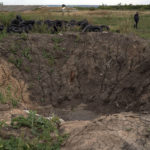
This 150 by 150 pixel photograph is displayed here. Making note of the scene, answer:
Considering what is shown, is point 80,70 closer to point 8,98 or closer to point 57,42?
point 57,42

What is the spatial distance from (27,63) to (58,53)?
111cm

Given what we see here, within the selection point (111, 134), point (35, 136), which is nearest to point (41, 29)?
point (35, 136)

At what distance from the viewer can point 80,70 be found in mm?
7754

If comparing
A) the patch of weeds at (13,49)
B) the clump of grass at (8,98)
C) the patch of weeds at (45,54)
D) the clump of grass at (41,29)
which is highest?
the clump of grass at (41,29)

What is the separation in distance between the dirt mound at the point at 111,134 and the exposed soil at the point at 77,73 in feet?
5.28

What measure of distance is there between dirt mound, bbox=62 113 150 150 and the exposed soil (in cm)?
161

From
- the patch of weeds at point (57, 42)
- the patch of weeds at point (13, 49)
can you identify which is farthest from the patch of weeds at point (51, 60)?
the patch of weeds at point (13, 49)

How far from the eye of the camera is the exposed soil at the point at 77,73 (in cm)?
664

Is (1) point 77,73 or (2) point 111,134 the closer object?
(2) point 111,134

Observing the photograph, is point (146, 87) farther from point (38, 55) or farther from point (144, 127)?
point (38, 55)

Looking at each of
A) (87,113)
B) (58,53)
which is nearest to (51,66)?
(58,53)

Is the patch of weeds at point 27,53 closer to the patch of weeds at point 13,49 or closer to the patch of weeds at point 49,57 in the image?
the patch of weeds at point 13,49

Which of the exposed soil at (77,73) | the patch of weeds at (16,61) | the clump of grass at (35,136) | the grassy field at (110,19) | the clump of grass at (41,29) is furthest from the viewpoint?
the grassy field at (110,19)

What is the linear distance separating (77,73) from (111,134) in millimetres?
4164
